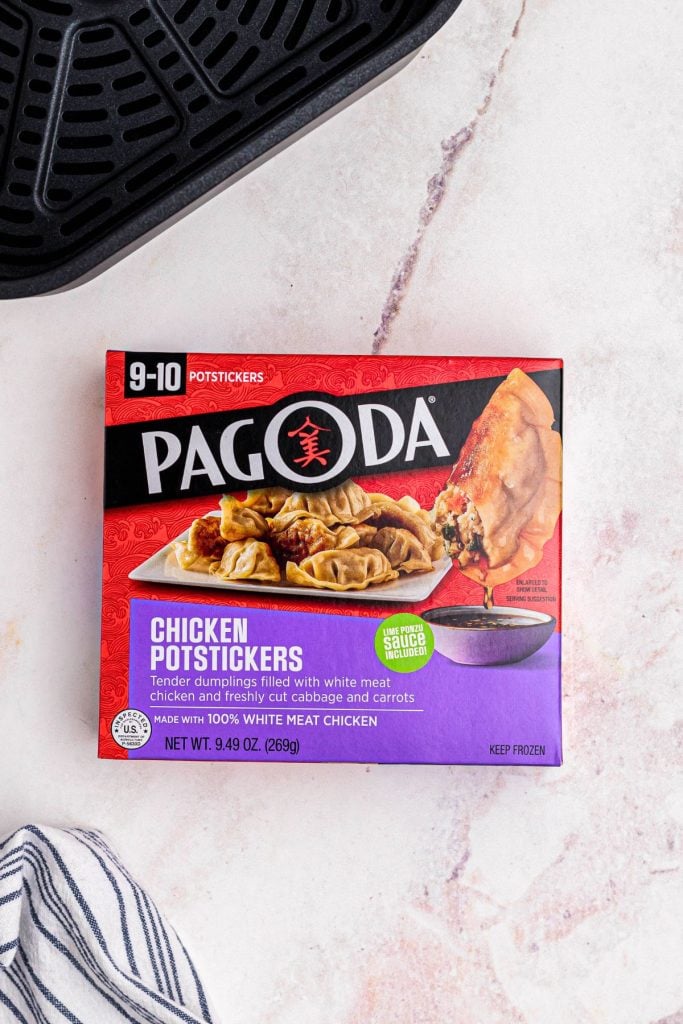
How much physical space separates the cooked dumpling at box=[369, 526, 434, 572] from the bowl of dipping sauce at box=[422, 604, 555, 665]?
0.03m

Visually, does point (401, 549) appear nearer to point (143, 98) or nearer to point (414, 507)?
point (414, 507)

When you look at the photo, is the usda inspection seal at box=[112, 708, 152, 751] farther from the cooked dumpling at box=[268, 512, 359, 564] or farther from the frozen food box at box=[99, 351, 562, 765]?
the cooked dumpling at box=[268, 512, 359, 564]

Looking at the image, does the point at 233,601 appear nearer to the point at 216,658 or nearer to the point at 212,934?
the point at 216,658

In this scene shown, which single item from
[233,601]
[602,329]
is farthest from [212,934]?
[602,329]

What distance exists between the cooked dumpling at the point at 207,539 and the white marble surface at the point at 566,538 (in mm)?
77

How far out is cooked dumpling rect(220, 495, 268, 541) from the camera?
1.54 feet

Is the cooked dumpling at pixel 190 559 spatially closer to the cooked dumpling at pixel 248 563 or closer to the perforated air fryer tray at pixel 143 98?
the cooked dumpling at pixel 248 563

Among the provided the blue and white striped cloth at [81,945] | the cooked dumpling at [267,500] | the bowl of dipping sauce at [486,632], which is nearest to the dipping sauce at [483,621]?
the bowl of dipping sauce at [486,632]

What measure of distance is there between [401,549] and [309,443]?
80 mm

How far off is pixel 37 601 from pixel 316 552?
0.18 metres

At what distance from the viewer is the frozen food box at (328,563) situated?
18.4 inches

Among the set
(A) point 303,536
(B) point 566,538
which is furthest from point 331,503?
(B) point 566,538

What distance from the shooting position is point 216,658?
0.47 metres

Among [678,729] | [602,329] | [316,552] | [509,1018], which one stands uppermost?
[602,329]
